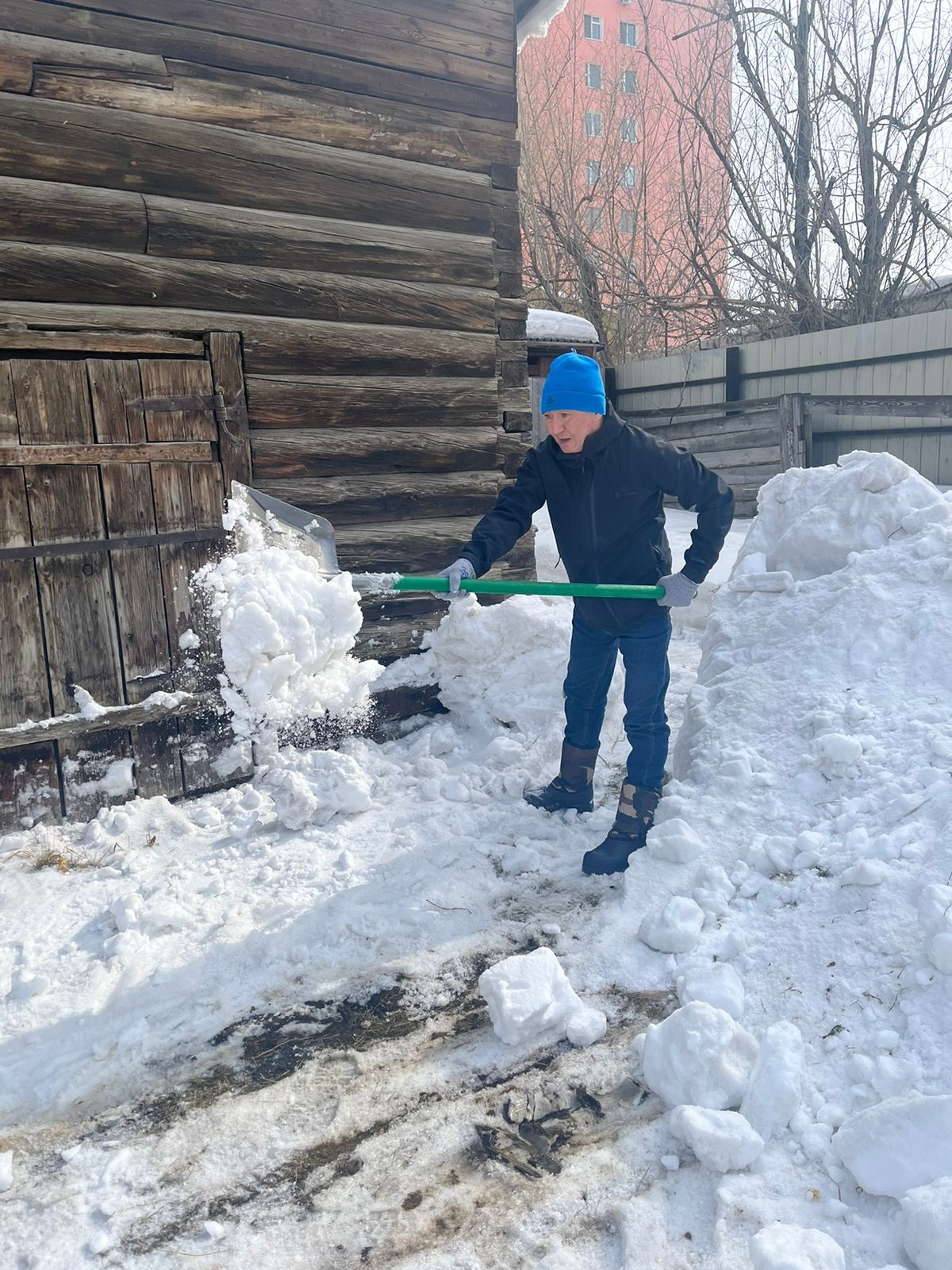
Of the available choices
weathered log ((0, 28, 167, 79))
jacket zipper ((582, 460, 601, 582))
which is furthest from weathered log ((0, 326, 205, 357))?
jacket zipper ((582, 460, 601, 582))

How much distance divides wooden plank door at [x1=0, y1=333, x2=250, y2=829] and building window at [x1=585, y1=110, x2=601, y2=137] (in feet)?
51.9

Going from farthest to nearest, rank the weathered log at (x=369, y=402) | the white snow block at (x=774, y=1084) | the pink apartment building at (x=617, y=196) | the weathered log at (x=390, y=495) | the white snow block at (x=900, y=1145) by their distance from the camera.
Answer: the pink apartment building at (x=617, y=196) → the weathered log at (x=390, y=495) → the weathered log at (x=369, y=402) → the white snow block at (x=774, y=1084) → the white snow block at (x=900, y=1145)

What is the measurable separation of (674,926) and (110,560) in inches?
107

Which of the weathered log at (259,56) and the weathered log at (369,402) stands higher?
the weathered log at (259,56)

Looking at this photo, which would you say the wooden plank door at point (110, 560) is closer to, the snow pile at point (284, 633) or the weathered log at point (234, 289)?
the weathered log at point (234, 289)

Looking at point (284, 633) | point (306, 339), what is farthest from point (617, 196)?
point (284, 633)

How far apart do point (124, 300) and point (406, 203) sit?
5.28 feet

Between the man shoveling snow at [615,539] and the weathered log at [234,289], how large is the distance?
1.51m

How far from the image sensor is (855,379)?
385 inches

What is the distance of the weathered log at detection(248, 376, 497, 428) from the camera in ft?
13.8

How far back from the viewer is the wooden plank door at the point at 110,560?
353 cm

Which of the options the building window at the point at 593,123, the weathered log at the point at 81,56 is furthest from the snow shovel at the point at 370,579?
the building window at the point at 593,123

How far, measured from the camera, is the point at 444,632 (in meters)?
4.80

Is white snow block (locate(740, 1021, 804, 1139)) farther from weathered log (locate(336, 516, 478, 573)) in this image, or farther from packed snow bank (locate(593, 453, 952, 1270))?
weathered log (locate(336, 516, 478, 573))
